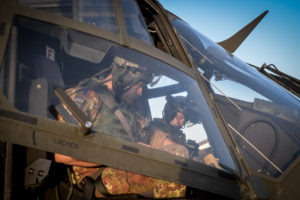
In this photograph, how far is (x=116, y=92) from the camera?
5.28 feet

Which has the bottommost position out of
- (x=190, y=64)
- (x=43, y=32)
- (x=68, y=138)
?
(x=68, y=138)

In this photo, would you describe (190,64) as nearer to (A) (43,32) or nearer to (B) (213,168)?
(B) (213,168)

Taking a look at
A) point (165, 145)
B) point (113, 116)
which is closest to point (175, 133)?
point (165, 145)

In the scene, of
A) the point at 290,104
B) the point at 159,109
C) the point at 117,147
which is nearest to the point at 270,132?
the point at 290,104

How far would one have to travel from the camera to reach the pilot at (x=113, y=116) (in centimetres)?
138

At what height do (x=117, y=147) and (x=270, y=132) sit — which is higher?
(x=270, y=132)

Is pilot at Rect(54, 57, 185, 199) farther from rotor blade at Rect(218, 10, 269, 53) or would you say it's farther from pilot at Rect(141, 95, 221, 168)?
rotor blade at Rect(218, 10, 269, 53)

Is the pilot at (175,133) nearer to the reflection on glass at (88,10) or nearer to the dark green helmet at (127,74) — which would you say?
the dark green helmet at (127,74)

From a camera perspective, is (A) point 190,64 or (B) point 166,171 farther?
(A) point 190,64

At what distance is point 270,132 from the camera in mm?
1853

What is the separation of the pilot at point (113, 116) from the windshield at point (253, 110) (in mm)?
738

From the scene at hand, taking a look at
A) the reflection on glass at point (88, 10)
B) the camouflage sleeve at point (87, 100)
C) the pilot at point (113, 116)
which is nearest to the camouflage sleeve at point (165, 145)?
the pilot at point (113, 116)

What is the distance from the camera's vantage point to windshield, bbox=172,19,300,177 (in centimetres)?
164

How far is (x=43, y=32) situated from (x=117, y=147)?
95 cm
